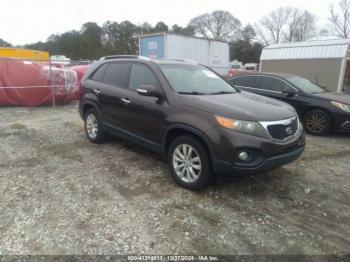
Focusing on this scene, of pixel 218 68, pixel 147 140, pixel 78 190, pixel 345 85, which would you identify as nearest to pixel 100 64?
pixel 147 140

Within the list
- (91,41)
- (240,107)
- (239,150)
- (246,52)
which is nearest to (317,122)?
(240,107)

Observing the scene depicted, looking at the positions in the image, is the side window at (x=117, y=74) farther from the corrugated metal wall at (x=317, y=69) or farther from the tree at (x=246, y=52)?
the tree at (x=246, y=52)

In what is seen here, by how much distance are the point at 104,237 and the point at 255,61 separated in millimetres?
55397

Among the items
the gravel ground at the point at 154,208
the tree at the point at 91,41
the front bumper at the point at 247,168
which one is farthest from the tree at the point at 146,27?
the front bumper at the point at 247,168

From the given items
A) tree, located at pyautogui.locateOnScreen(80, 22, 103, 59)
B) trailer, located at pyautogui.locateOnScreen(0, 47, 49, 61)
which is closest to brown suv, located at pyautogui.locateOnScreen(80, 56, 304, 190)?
trailer, located at pyautogui.locateOnScreen(0, 47, 49, 61)

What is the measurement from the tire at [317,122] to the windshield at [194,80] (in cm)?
310

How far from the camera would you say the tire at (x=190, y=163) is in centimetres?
358

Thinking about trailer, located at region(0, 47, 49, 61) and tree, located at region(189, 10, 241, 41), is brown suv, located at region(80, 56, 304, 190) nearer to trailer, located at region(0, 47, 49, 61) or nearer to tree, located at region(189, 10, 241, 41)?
trailer, located at region(0, 47, 49, 61)

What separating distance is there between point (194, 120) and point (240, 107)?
0.59 meters

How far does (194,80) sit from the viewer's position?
4.46 metres

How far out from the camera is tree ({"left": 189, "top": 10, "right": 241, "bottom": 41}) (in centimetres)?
6894

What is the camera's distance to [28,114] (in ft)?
30.1

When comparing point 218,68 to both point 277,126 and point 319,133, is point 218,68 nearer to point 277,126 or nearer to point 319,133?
point 319,133

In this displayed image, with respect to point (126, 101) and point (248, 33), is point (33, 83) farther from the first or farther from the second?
point (248, 33)
